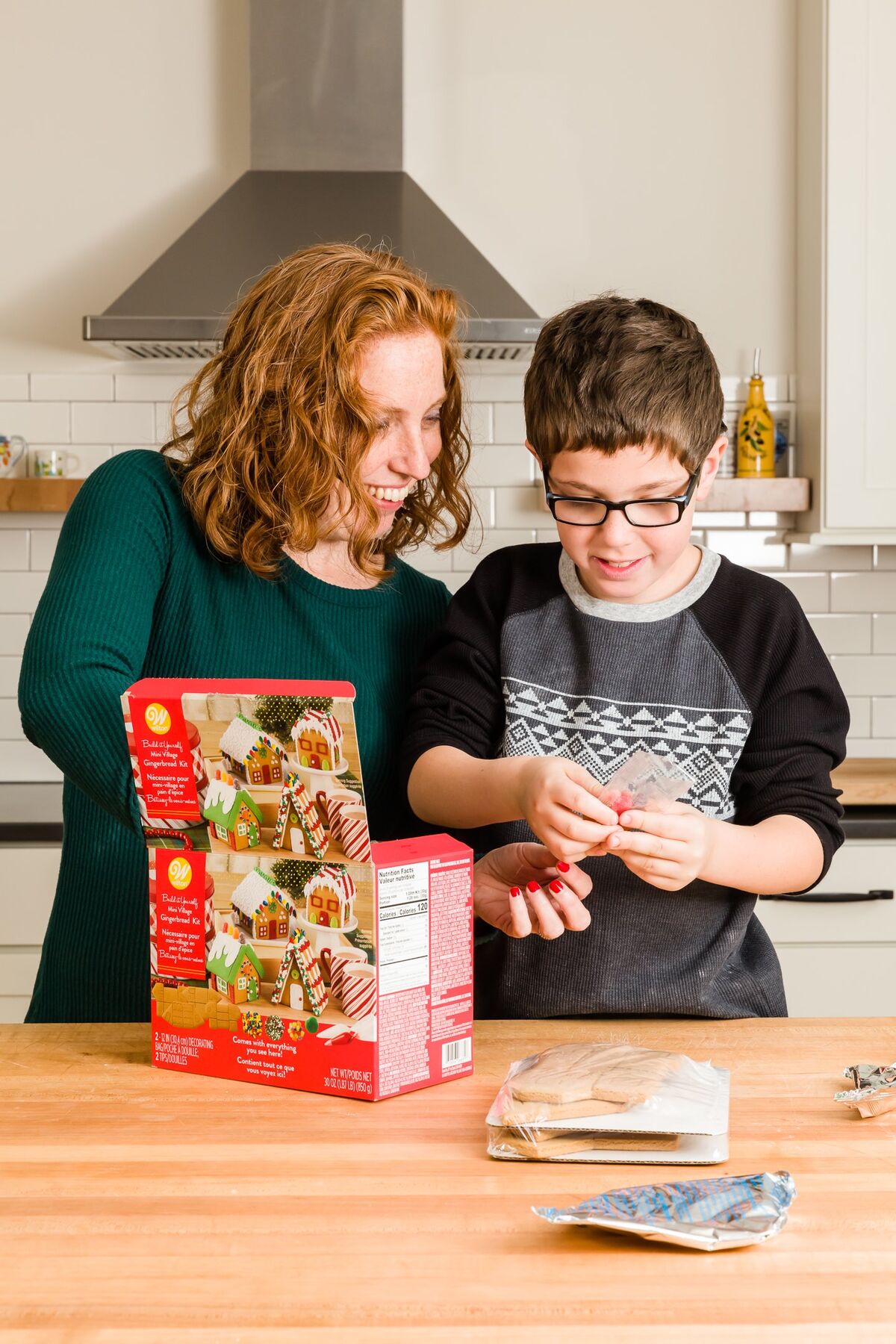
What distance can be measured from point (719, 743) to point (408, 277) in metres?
0.56

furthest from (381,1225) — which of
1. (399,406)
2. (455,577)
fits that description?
(455,577)

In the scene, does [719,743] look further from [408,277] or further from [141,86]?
[141,86]

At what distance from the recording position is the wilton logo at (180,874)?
0.93 metres

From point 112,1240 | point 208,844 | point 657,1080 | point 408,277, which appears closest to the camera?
point 112,1240

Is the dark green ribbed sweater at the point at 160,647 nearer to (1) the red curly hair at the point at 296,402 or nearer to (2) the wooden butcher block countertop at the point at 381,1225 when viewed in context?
(1) the red curly hair at the point at 296,402

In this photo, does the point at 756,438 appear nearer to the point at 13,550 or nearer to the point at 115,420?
the point at 115,420

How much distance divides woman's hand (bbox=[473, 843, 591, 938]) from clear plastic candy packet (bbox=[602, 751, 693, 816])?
0.31 feet

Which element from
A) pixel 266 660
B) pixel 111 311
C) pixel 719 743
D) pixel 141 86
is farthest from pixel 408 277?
pixel 141 86

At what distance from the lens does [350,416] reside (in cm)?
124

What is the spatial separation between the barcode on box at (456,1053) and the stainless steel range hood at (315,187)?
1.91 meters

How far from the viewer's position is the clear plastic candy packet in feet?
3.10

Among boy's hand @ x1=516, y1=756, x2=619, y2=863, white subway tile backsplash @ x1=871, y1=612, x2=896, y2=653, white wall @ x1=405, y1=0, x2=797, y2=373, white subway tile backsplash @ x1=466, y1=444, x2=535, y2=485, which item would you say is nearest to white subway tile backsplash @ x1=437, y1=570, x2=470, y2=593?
white subway tile backsplash @ x1=466, y1=444, x2=535, y2=485

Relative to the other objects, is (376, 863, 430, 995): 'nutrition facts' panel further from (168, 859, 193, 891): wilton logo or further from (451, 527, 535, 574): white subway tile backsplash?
(451, 527, 535, 574): white subway tile backsplash

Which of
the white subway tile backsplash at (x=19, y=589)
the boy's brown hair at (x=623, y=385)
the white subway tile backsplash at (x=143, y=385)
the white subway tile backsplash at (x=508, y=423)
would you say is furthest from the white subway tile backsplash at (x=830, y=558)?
the boy's brown hair at (x=623, y=385)
